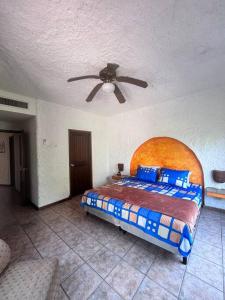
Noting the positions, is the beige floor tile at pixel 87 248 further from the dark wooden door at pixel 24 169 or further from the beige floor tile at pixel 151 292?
the dark wooden door at pixel 24 169

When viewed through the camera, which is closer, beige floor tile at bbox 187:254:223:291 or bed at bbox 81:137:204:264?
beige floor tile at bbox 187:254:223:291

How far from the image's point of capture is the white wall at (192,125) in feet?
9.29

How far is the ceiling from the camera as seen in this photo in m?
1.17

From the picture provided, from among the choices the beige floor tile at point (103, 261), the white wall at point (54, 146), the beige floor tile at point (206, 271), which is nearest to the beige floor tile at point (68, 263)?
the beige floor tile at point (103, 261)

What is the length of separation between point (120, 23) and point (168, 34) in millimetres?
540

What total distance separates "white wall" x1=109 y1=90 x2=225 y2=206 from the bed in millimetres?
202

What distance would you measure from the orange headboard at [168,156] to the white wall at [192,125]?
118mm

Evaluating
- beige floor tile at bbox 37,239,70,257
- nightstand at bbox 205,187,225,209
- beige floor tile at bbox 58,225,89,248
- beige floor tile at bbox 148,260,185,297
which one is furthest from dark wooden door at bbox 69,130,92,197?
nightstand at bbox 205,187,225,209

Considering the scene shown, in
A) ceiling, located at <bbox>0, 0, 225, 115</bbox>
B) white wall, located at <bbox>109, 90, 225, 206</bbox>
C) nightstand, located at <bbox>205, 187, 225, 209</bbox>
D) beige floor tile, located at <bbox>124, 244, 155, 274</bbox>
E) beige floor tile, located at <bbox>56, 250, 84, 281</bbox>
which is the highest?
ceiling, located at <bbox>0, 0, 225, 115</bbox>

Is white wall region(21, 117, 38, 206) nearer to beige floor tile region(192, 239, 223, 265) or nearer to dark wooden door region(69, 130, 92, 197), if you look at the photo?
dark wooden door region(69, 130, 92, 197)

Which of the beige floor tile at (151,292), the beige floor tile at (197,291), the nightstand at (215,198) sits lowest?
the beige floor tile at (151,292)

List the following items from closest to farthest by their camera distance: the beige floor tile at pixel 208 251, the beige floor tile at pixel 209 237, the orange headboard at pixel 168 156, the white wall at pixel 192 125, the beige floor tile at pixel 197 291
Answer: the beige floor tile at pixel 197 291, the beige floor tile at pixel 208 251, the beige floor tile at pixel 209 237, the white wall at pixel 192 125, the orange headboard at pixel 168 156

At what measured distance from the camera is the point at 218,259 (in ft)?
5.50

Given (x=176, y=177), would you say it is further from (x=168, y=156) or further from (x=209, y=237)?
(x=209, y=237)
